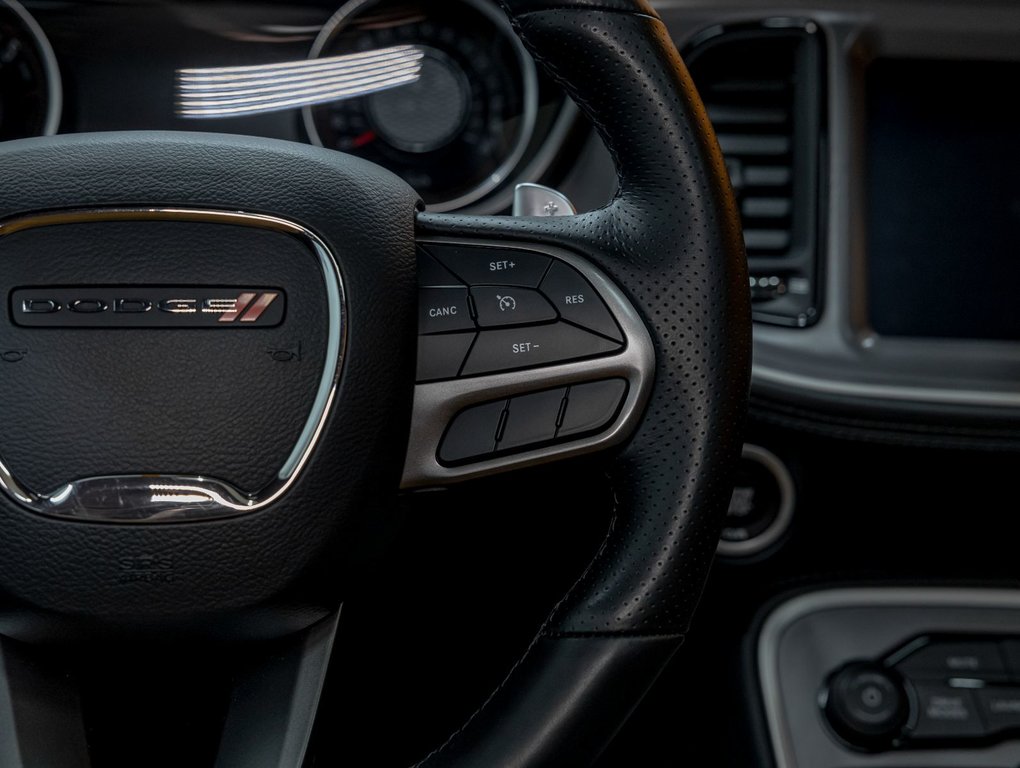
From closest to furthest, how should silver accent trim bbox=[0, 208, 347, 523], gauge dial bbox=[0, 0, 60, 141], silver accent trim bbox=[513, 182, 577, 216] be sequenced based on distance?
silver accent trim bbox=[0, 208, 347, 523], silver accent trim bbox=[513, 182, 577, 216], gauge dial bbox=[0, 0, 60, 141]

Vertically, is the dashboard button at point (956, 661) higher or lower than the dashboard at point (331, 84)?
lower

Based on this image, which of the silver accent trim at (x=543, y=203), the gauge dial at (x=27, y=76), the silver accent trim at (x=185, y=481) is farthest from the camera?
the gauge dial at (x=27, y=76)

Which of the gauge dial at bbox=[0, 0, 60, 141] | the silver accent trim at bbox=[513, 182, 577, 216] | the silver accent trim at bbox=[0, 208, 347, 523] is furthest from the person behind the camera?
the gauge dial at bbox=[0, 0, 60, 141]

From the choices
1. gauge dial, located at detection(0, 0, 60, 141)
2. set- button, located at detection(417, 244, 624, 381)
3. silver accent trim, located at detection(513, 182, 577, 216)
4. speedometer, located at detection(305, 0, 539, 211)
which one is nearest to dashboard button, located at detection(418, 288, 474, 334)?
set- button, located at detection(417, 244, 624, 381)

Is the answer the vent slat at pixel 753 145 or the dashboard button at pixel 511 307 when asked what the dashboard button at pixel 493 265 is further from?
the vent slat at pixel 753 145

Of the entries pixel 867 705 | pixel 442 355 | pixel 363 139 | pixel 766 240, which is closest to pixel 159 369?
pixel 442 355

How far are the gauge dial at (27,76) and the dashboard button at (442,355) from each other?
0.66 metres

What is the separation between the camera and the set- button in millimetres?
705

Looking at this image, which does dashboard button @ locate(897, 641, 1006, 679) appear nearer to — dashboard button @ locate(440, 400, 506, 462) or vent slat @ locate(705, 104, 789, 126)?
vent slat @ locate(705, 104, 789, 126)

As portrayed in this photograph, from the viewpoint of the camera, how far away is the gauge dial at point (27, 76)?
3.86 ft

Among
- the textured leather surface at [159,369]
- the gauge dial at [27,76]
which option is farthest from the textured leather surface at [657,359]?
the gauge dial at [27,76]

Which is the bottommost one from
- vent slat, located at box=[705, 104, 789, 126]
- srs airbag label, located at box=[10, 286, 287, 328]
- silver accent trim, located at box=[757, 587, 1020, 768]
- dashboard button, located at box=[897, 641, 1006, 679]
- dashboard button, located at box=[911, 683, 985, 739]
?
dashboard button, located at box=[911, 683, 985, 739]

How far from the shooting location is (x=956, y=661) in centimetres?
125

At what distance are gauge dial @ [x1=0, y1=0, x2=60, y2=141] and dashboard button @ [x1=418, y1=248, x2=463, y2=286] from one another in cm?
63
